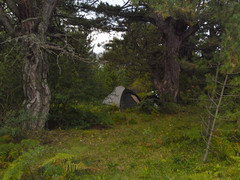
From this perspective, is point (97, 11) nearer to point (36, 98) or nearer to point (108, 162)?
point (36, 98)

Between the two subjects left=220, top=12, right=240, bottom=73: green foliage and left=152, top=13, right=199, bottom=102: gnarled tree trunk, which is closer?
left=220, top=12, right=240, bottom=73: green foliage

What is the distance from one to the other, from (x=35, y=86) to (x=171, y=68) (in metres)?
8.81

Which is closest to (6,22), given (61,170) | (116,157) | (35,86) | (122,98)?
(35,86)

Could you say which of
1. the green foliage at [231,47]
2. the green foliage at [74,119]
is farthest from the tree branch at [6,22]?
the green foliage at [231,47]

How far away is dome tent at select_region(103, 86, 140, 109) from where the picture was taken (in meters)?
16.1

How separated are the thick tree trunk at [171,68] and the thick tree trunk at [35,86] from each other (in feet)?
26.8

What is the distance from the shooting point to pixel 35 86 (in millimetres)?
8578

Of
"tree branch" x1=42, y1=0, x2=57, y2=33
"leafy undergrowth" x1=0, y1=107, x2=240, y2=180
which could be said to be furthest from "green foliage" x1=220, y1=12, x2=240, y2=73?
"tree branch" x1=42, y1=0, x2=57, y2=33

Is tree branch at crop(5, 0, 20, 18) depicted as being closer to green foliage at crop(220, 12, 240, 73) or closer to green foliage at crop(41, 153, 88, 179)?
green foliage at crop(41, 153, 88, 179)

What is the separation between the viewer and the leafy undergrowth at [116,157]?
4.45 m

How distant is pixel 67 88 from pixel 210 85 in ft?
17.6

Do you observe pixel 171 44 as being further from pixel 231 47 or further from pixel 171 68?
pixel 231 47

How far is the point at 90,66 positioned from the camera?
9.69 meters

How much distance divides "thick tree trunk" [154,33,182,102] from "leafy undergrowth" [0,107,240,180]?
6.04 meters
